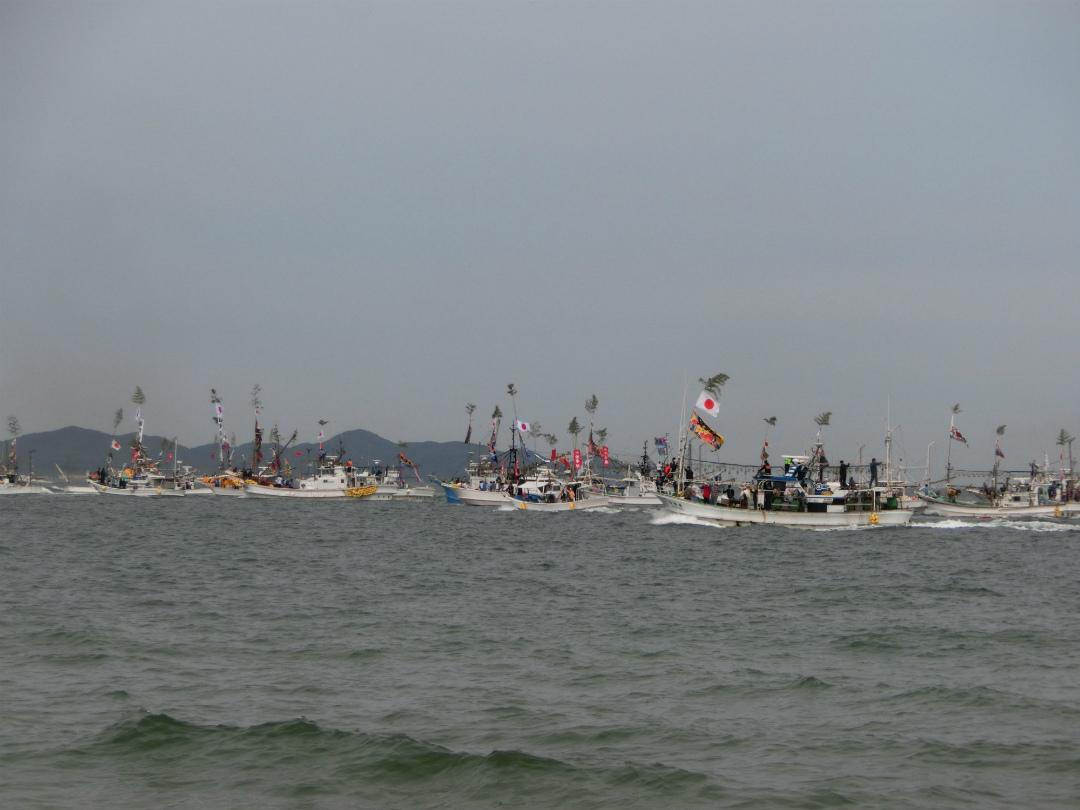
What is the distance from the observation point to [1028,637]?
29.3 m

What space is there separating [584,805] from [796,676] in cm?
949

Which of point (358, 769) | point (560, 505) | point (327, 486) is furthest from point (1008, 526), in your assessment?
point (358, 769)

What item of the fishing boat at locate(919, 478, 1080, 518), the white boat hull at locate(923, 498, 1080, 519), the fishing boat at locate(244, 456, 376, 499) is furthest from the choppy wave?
the fishing boat at locate(244, 456, 376, 499)

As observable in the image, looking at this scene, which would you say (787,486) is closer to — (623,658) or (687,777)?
(623,658)

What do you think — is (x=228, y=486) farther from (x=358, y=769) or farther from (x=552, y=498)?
Answer: (x=358, y=769)

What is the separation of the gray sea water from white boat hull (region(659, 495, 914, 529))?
3820 cm

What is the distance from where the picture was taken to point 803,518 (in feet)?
283

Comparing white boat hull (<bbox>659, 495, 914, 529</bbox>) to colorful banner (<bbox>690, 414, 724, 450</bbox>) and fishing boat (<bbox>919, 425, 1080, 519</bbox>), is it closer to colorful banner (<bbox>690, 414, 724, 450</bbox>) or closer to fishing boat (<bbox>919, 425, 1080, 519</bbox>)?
colorful banner (<bbox>690, 414, 724, 450</bbox>)

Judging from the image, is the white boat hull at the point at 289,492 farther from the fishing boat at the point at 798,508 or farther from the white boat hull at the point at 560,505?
the fishing boat at the point at 798,508

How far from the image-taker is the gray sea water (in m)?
15.5

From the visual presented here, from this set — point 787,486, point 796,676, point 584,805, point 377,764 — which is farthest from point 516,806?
point 787,486

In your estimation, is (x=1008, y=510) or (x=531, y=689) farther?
(x=1008, y=510)

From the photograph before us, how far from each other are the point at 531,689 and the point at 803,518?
2683 inches

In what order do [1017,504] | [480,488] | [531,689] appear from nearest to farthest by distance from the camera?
[531,689], [1017,504], [480,488]
